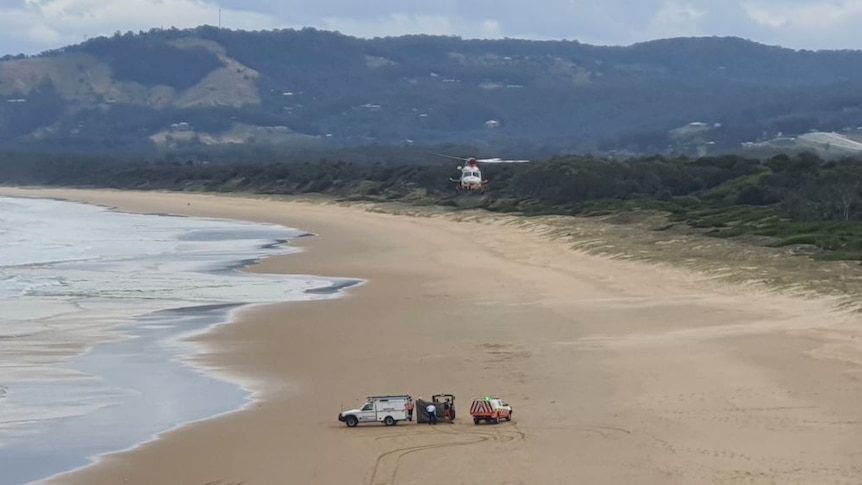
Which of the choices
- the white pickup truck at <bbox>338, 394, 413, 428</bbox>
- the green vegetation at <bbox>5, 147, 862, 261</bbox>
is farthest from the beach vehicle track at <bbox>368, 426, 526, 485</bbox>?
the green vegetation at <bbox>5, 147, 862, 261</bbox>

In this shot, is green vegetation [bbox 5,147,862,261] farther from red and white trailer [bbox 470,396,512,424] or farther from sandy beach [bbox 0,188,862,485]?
red and white trailer [bbox 470,396,512,424]

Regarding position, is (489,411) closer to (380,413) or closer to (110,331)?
(380,413)

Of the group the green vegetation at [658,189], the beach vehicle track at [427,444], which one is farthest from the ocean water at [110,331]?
the green vegetation at [658,189]

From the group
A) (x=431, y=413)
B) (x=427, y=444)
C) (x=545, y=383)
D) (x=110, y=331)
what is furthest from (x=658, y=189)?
(x=427, y=444)

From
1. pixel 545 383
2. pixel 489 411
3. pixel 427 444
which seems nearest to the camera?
pixel 427 444

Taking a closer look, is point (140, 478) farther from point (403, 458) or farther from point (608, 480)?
point (608, 480)

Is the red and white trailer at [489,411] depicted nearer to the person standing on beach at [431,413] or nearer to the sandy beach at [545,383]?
the sandy beach at [545,383]
